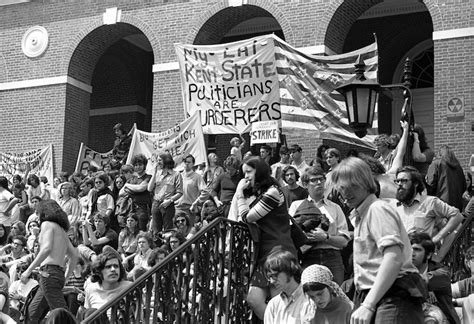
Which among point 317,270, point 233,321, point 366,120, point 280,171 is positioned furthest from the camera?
point 280,171

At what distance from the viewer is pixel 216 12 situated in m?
19.6

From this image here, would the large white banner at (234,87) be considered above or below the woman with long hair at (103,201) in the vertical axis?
above

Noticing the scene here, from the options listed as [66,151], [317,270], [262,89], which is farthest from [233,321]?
[66,151]

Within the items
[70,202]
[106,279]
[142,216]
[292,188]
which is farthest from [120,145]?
[106,279]

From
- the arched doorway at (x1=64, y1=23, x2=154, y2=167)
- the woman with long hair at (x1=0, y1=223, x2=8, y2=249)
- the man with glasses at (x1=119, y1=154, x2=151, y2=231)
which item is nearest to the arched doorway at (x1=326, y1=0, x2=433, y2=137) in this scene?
the arched doorway at (x1=64, y1=23, x2=154, y2=167)

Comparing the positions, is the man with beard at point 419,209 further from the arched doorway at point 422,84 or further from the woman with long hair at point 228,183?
the arched doorway at point 422,84

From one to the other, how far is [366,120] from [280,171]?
3.68 metres

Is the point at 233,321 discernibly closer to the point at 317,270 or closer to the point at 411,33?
the point at 317,270

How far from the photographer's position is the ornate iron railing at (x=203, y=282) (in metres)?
7.35

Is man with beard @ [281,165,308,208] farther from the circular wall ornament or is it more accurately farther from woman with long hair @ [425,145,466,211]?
the circular wall ornament

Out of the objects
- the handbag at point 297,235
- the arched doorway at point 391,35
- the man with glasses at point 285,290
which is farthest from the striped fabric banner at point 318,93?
the man with glasses at point 285,290

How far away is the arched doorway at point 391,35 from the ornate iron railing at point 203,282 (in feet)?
45.4

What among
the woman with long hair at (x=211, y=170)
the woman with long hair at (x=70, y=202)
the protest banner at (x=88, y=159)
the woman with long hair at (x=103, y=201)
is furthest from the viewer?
the protest banner at (x=88, y=159)

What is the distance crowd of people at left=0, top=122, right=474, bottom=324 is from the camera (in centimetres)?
500
